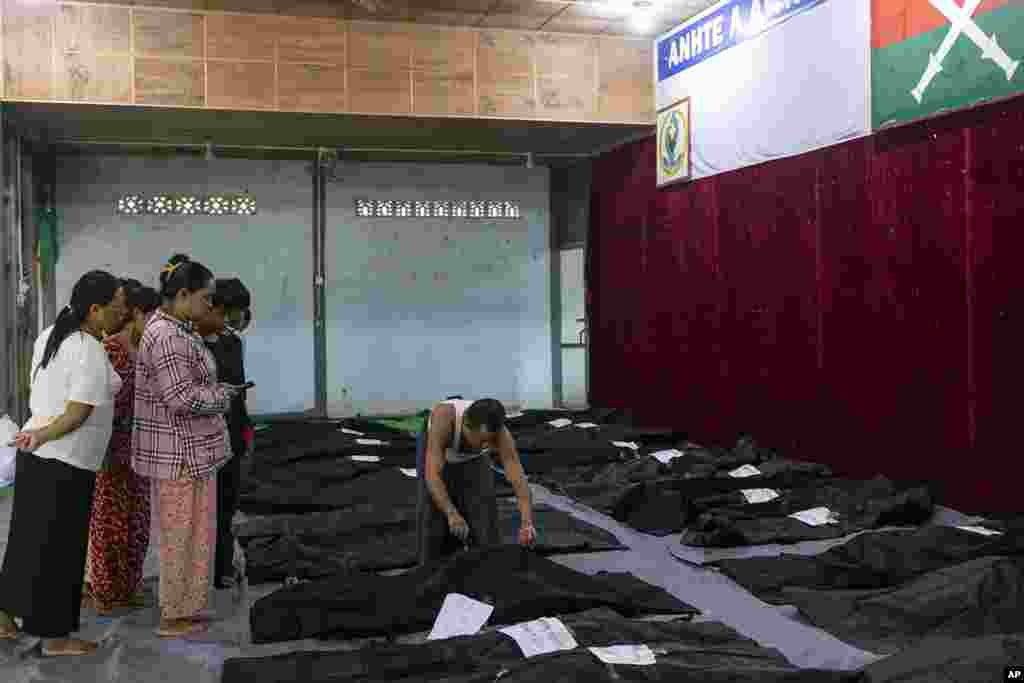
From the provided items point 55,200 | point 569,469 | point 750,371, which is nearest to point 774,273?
point 750,371

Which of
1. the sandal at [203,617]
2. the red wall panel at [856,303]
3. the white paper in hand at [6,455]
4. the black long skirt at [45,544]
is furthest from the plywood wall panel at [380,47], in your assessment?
the black long skirt at [45,544]

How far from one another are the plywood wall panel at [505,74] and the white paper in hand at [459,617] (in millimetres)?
5234

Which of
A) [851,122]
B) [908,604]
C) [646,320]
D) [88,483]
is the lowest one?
[908,604]

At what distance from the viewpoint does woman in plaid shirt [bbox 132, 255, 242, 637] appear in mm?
3488

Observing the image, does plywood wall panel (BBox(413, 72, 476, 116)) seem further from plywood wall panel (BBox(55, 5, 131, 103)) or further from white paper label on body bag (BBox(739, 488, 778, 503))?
white paper label on body bag (BBox(739, 488, 778, 503))

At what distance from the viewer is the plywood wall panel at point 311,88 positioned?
7633 mm

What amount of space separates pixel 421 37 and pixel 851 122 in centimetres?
345

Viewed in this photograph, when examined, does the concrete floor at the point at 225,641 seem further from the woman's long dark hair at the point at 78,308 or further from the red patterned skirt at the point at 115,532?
the woman's long dark hair at the point at 78,308

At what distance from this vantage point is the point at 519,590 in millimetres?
3598

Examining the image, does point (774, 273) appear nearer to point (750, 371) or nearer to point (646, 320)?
point (750, 371)

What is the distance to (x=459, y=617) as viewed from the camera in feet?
11.5

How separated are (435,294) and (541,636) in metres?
7.39

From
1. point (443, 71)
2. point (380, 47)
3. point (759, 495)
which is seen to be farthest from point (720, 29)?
point (759, 495)

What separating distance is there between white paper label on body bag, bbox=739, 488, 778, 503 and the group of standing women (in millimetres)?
3006
